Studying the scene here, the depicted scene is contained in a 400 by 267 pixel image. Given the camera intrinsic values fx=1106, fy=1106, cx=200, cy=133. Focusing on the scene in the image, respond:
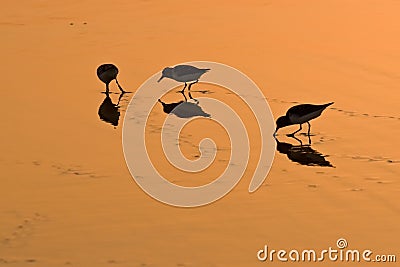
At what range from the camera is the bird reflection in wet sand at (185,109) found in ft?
51.5

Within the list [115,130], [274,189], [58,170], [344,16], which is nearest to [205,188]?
[274,189]

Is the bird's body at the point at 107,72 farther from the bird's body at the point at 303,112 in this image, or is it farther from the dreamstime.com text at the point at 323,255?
the dreamstime.com text at the point at 323,255

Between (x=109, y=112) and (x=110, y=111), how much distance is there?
7 centimetres

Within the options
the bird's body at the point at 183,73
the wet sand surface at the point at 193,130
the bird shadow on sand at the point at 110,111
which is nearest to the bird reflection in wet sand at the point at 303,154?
the wet sand surface at the point at 193,130

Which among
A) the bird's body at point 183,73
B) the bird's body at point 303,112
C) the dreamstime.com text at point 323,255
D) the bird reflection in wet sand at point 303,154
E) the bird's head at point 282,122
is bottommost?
the dreamstime.com text at point 323,255

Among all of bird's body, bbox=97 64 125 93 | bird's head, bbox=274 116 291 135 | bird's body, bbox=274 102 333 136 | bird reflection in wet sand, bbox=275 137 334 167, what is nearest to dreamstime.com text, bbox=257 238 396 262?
bird reflection in wet sand, bbox=275 137 334 167

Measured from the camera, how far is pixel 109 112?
1603 cm

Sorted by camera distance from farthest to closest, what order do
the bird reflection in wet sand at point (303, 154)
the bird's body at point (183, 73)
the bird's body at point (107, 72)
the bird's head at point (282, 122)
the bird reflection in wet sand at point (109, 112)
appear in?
the bird's body at point (107, 72) < the bird's body at point (183, 73) < the bird reflection in wet sand at point (109, 112) < the bird's head at point (282, 122) < the bird reflection in wet sand at point (303, 154)

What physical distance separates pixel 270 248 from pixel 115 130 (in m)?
4.79

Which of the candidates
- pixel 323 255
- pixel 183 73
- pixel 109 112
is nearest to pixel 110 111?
pixel 109 112

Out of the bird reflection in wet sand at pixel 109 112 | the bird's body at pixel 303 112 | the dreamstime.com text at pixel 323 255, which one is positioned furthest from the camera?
the bird reflection in wet sand at pixel 109 112

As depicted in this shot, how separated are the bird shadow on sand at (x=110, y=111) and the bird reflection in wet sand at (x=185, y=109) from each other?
0.68 m

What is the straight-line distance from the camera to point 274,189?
1261 centimetres

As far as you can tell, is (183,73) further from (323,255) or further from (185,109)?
(323,255)
